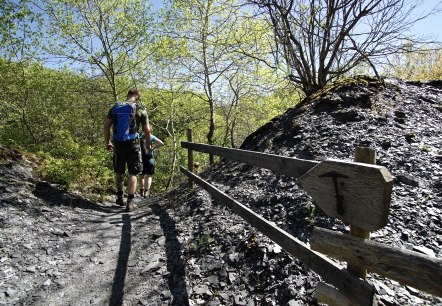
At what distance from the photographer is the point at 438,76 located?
37.2 ft

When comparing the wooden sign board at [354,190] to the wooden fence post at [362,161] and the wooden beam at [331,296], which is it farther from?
the wooden beam at [331,296]

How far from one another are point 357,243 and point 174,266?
2710 millimetres

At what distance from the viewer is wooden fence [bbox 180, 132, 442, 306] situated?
1.56 meters

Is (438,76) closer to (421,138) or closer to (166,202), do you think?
(421,138)

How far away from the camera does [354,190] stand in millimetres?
1855

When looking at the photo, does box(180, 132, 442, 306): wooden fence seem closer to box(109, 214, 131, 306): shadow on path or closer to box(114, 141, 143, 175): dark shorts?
box(109, 214, 131, 306): shadow on path

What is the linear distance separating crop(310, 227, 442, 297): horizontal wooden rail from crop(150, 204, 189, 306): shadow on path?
1.82 metres

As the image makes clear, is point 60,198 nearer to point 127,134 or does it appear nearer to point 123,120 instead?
point 127,134

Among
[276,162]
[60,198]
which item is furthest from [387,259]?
[60,198]

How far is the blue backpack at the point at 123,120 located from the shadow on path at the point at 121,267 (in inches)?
73.9

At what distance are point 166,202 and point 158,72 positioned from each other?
11.2m

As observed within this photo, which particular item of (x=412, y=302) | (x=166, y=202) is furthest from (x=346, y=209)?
(x=166, y=202)

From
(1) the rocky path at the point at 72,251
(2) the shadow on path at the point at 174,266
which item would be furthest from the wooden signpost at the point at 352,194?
(1) the rocky path at the point at 72,251

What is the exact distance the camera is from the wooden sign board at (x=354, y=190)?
1.69m
